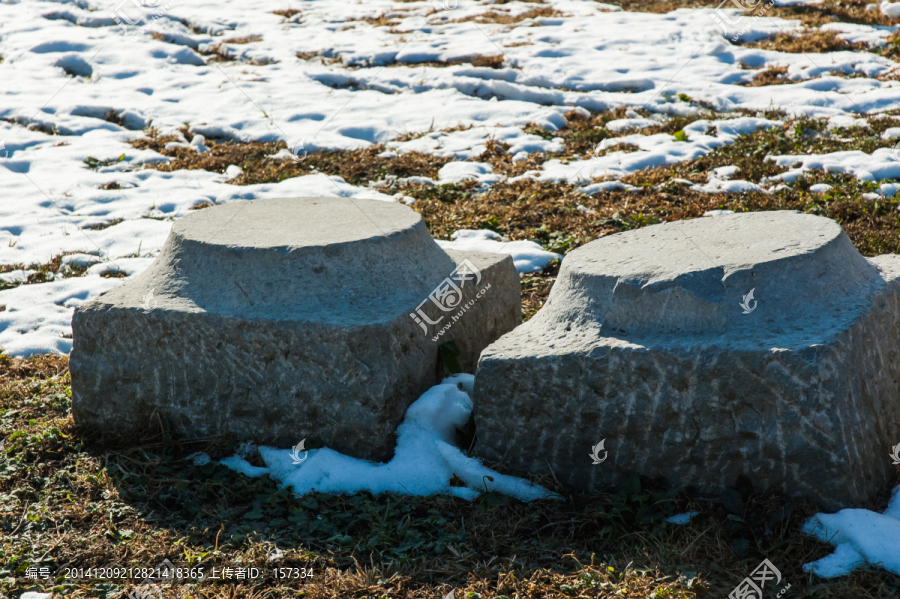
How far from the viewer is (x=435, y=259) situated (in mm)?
3789

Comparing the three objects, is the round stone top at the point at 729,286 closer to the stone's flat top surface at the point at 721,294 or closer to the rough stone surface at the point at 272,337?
the stone's flat top surface at the point at 721,294

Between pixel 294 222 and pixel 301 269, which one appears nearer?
pixel 301 269

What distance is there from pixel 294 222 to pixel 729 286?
214 centimetres

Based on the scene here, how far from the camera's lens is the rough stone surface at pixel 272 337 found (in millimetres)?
3182

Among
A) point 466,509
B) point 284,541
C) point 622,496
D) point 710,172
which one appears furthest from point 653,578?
point 710,172

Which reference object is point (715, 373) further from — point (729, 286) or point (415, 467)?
point (415, 467)

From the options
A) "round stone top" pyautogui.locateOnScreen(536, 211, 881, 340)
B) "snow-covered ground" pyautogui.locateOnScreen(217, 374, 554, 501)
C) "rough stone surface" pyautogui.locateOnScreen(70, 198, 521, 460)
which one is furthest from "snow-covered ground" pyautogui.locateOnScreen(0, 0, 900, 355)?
"round stone top" pyautogui.locateOnScreen(536, 211, 881, 340)

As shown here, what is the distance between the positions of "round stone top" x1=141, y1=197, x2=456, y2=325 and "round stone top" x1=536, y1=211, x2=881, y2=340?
80 centimetres

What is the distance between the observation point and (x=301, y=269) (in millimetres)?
3361

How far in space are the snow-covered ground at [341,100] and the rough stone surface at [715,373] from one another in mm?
245

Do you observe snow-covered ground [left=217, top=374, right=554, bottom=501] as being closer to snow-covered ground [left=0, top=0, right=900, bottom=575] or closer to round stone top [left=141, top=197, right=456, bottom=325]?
snow-covered ground [left=0, top=0, right=900, bottom=575]

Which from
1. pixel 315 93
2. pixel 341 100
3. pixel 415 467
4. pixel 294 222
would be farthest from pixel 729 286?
pixel 315 93

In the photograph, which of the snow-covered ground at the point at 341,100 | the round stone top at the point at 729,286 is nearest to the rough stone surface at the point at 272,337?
the snow-covered ground at the point at 341,100

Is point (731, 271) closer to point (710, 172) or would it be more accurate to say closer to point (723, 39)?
point (710, 172)
